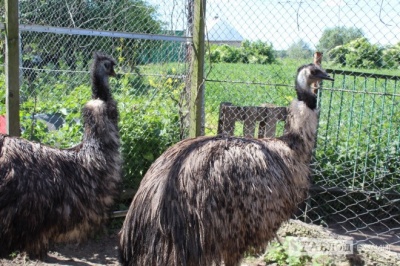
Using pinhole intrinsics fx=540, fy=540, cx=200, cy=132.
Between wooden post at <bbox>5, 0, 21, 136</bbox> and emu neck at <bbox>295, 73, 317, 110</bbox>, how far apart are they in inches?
79.4

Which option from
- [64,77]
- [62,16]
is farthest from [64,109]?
[62,16]

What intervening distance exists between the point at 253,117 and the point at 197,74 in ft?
2.06

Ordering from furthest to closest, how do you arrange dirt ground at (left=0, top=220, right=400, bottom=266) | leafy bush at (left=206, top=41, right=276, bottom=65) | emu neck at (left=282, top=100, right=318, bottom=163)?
1. leafy bush at (left=206, top=41, right=276, bottom=65)
2. dirt ground at (left=0, top=220, right=400, bottom=266)
3. emu neck at (left=282, top=100, right=318, bottom=163)

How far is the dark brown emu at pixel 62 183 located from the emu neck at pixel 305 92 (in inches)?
52.4

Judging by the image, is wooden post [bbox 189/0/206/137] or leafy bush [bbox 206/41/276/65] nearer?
wooden post [bbox 189/0/206/137]

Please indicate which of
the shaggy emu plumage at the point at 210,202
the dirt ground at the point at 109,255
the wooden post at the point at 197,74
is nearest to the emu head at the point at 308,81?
the shaggy emu plumage at the point at 210,202

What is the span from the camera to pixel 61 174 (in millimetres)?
3348

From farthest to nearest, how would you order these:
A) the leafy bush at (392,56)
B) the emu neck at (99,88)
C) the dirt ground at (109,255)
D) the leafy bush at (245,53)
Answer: the leafy bush at (245,53)
the leafy bush at (392,56)
the dirt ground at (109,255)
the emu neck at (99,88)

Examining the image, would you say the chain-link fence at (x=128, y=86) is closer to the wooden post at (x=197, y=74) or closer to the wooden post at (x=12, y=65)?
the wooden post at (x=197, y=74)

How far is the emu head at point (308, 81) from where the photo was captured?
3869 millimetres

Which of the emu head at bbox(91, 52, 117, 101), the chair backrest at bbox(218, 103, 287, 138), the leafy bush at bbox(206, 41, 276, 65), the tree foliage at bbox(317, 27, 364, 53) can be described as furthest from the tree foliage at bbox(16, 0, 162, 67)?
the tree foliage at bbox(317, 27, 364, 53)

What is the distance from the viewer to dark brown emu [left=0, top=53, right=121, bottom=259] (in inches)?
124

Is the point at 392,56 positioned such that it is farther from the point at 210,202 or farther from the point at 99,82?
the point at 99,82

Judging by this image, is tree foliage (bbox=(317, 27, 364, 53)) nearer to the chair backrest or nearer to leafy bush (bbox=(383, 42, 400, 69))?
leafy bush (bbox=(383, 42, 400, 69))
